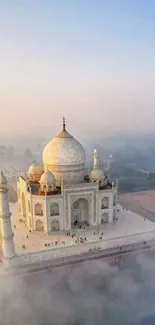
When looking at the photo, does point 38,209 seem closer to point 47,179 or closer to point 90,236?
point 47,179

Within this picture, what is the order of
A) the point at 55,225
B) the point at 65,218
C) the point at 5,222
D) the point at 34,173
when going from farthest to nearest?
the point at 34,173 → the point at 55,225 → the point at 65,218 → the point at 5,222

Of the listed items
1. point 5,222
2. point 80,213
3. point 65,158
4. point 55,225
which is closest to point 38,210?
point 55,225

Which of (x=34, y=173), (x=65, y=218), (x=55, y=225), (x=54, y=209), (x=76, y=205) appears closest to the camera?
(x=54, y=209)

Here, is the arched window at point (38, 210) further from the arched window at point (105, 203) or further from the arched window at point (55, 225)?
the arched window at point (105, 203)

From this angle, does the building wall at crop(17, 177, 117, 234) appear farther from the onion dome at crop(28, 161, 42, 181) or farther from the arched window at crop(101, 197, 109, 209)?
the onion dome at crop(28, 161, 42, 181)

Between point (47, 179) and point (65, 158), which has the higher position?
point (65, 158)

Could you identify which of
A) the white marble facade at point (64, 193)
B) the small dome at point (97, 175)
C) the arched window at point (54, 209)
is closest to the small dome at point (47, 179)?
the white marble facade at point (64, 193)

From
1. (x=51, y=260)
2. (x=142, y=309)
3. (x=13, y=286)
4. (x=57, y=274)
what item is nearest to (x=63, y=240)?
(x=51, y=260)
